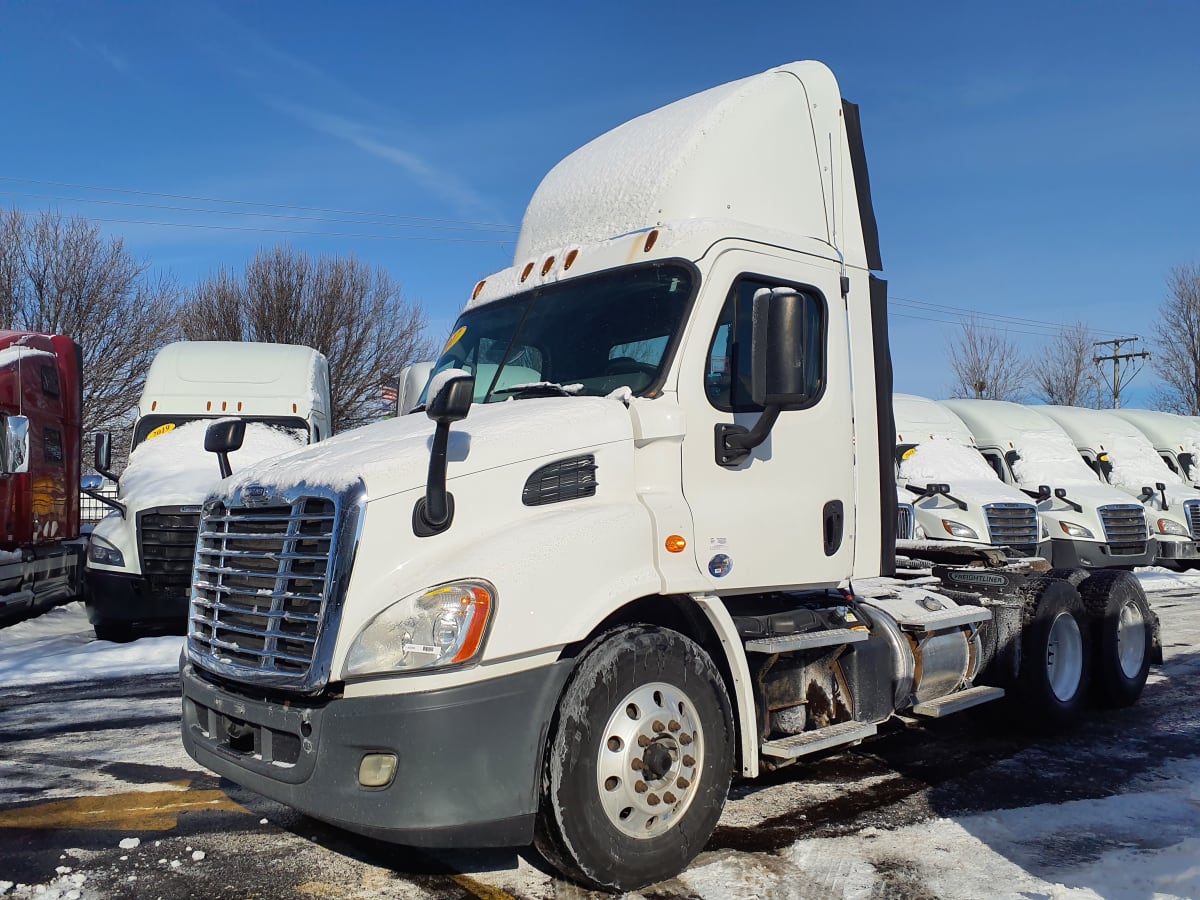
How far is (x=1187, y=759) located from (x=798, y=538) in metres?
3.23

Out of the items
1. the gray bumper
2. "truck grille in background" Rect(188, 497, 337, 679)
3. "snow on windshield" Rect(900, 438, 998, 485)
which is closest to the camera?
"truck grille in background" Rect(188, 497, 337, 679)

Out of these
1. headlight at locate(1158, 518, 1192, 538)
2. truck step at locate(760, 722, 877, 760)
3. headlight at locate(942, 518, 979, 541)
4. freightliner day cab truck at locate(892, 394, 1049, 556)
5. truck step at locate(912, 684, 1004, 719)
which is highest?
freightliner day cab truck at locate(892, 394, 1049, 556)

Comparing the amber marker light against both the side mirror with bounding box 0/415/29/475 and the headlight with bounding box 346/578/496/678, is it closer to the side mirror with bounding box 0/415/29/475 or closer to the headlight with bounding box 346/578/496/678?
the headlight with bounding box 346/578/496/678

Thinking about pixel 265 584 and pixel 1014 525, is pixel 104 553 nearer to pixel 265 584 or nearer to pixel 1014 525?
pixel 265 584

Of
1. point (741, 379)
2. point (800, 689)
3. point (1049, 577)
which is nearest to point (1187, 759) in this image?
point (1049, 577)

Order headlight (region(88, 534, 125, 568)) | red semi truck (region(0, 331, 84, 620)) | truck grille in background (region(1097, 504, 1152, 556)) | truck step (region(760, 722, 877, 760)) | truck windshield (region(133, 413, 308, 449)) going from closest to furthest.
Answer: truck step (region(760, 722, 877, 760)), headlight (region(88, 534, 125, 568)), red semi truck (region(0, 331, 84, 620)), truck windshield (region(133, 413, 308, 449)), truck grille in background (region(1097, 504, 1152, 556))

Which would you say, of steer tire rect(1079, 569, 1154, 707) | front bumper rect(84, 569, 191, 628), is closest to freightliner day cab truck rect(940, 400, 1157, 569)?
steer tire rect(1079, 569, 1154, 707)

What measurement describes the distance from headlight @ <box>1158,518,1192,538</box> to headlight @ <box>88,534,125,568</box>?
18532 millimetres

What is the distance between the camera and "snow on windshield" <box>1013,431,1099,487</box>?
60.7 feet

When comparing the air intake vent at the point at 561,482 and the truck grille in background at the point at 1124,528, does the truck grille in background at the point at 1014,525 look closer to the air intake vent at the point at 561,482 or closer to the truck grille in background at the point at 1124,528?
the truck grille in background at the point at 1124,528

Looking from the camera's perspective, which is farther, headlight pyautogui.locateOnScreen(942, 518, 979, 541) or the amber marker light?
headlight pyautogui.locateOnScreen(942, 518, 979, 541)

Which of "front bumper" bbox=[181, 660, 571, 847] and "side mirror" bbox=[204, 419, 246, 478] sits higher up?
"side mirror" bbox=[204, 419, 246, 478]

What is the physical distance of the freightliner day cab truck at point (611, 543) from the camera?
12.0 feet

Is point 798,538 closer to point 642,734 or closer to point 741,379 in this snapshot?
point 741,379
